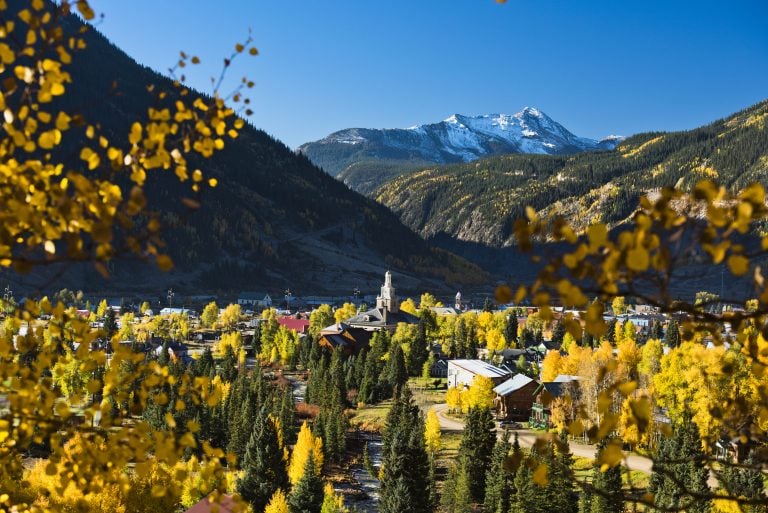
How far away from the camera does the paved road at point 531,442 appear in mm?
36062

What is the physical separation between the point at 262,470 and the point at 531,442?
50.8 ft

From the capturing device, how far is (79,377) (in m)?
49.4

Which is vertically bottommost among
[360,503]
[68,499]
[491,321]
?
[360,503]

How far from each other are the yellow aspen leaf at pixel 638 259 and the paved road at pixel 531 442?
31903 millimetres

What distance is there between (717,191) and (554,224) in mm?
688

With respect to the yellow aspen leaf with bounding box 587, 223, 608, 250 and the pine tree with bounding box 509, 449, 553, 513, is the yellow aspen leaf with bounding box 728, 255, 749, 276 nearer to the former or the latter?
the yellow aspen leaf with bounding box 587, 223, 608, 250

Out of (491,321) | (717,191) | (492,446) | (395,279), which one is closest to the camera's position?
(717,191)

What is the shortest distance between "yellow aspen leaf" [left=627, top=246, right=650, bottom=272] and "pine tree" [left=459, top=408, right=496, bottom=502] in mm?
31996

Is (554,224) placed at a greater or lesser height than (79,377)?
greater

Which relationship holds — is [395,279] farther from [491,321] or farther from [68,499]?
[68,499]

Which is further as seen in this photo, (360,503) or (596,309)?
(360,503)

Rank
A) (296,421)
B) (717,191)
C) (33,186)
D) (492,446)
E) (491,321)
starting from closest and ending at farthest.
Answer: (717,191) → (33,186) → (492,446) → (296,421) → (491,321)

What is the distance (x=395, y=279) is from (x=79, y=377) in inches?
5707

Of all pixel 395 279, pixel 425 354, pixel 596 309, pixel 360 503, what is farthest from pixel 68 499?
pixel 395 279
